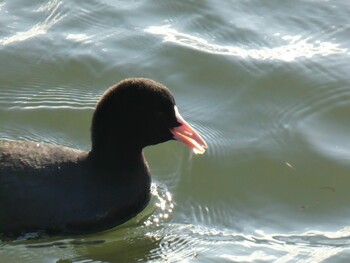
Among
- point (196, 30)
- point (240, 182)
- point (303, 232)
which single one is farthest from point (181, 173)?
point (196, 30)

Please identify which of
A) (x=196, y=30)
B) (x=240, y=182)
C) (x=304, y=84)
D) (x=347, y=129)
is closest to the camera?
(x=240, y=182)

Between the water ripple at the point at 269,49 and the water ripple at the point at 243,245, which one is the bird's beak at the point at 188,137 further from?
the water ripple at the point at 269,49

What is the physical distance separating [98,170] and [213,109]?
1738 millimetres

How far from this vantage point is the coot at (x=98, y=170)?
7.12m

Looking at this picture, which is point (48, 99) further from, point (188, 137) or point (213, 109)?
point (188, 137)

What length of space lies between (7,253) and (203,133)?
87.0 inches

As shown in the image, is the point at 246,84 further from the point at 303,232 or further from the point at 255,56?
the point at 303,232

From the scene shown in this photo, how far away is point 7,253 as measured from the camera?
705cm

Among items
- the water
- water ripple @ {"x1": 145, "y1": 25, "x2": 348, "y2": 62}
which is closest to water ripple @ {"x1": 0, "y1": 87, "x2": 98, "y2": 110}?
the water

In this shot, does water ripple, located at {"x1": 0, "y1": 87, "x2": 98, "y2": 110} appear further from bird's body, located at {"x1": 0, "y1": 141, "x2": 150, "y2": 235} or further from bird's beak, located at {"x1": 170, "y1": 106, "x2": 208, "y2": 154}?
bird's beak, located at {"x1": 170, "y1": 106, "x2": 208, "y2": 154}

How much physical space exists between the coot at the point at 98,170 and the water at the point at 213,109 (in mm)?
138

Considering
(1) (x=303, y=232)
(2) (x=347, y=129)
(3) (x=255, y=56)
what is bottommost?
(1) (x=303, y=232)

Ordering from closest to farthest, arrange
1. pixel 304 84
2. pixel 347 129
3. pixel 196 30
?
1. pixel 347 129
2. pixel 304 84
3. pixel 196 30

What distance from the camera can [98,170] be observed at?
24.4ft
